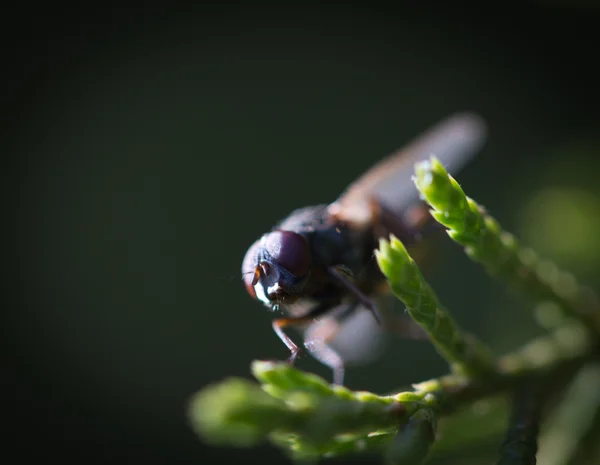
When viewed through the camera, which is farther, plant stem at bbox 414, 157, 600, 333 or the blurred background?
the blurred background

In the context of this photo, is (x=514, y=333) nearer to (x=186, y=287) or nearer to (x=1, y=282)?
(x=186, y=287)

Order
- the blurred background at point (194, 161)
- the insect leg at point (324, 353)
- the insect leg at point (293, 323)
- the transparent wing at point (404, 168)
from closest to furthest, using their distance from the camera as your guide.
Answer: the insect leg at point (293, 323), the insect leg at point (324, 353), the transparent wing at point (404, 168), the blurred background at point (194, 161)

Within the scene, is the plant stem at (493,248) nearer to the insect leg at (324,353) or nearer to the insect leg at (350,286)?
the insect leg at (350,286)

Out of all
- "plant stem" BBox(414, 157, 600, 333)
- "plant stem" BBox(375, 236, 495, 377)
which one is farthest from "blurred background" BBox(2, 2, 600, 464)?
"plant stem" BBox(375, 236, 495, 377)

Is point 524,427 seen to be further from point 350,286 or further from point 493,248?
point 350,286

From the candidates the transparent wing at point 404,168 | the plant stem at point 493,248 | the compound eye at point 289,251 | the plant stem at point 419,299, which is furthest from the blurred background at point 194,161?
the plant stem at point 419,299

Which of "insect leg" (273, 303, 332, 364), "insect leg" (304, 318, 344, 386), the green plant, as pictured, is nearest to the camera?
the green plant

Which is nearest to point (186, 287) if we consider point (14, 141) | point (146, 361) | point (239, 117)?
point (146, 361)

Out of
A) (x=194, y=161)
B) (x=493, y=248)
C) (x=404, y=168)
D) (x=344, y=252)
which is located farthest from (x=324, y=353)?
(x=194, y=161)

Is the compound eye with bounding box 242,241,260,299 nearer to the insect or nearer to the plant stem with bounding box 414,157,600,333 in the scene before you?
the insect
